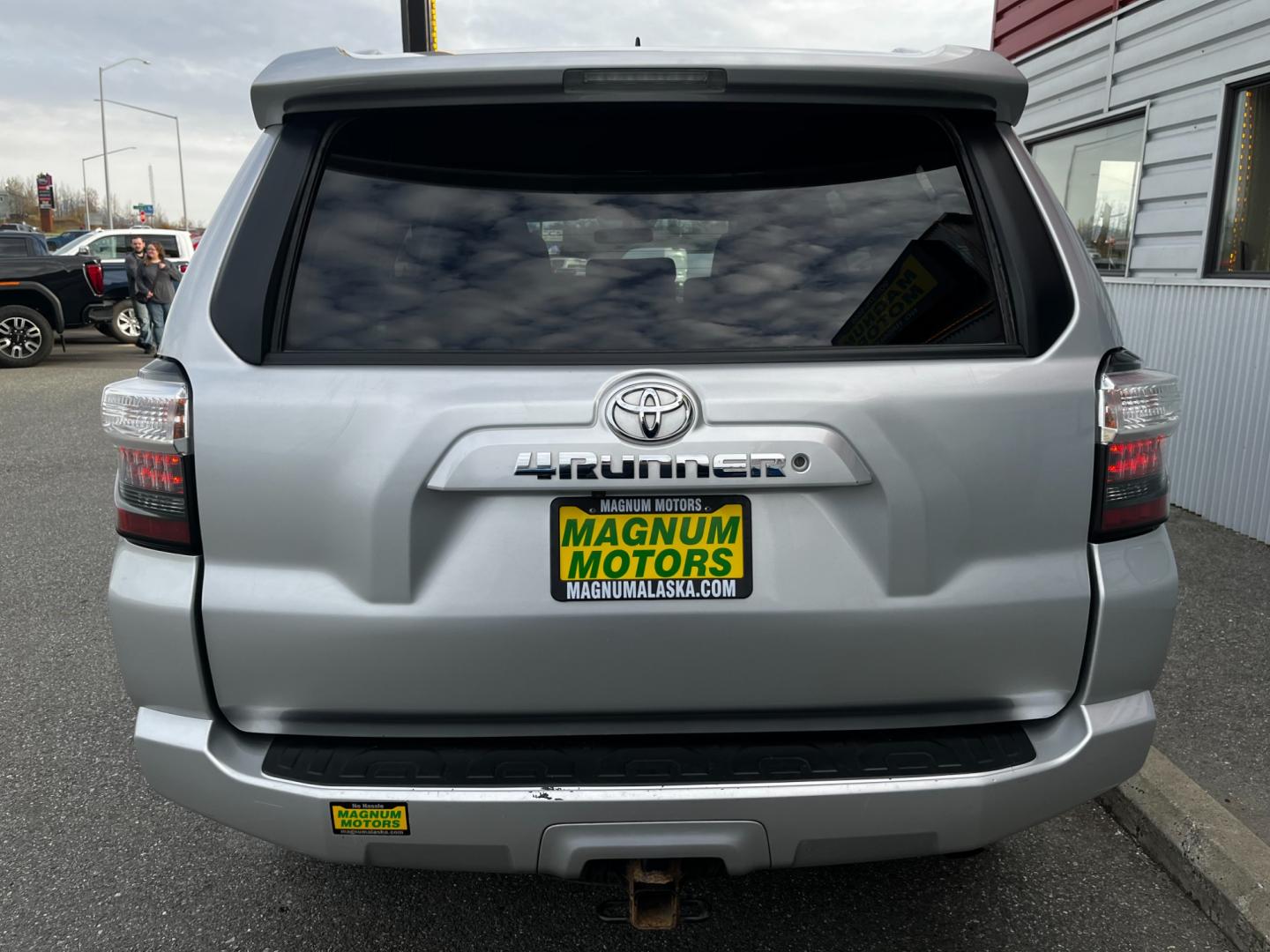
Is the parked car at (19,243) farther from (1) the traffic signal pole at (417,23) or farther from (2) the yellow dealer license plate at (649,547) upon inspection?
(2) the yellow dealer license plate at (649,547)

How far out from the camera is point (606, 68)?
1877 millimetres

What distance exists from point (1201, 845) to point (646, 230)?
2.19 metres

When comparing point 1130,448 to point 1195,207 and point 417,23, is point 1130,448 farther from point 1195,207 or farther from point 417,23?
point 417,23

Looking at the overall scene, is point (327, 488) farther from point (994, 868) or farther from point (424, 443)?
point (994, 868)

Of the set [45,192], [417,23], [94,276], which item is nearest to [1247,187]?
[417,23]

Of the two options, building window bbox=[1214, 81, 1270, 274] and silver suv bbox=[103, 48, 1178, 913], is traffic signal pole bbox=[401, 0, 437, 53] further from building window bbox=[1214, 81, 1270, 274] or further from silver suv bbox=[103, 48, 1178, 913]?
silver suv bbox=[103, 48, 1178, 913]

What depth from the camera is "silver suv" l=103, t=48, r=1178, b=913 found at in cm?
177

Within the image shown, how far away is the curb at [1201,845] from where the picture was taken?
2.47 m

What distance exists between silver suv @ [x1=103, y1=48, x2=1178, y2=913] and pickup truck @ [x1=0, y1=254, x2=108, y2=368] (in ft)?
53.1

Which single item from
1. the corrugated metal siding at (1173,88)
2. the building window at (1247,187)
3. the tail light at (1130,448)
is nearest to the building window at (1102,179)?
the corrugated metal siding at (1173,88)

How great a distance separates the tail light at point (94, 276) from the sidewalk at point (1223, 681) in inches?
638

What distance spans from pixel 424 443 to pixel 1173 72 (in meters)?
6.53

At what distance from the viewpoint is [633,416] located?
68.8 inches

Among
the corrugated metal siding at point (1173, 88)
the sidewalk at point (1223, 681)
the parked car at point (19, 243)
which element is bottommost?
the sidewalk at point (1223, 681)
